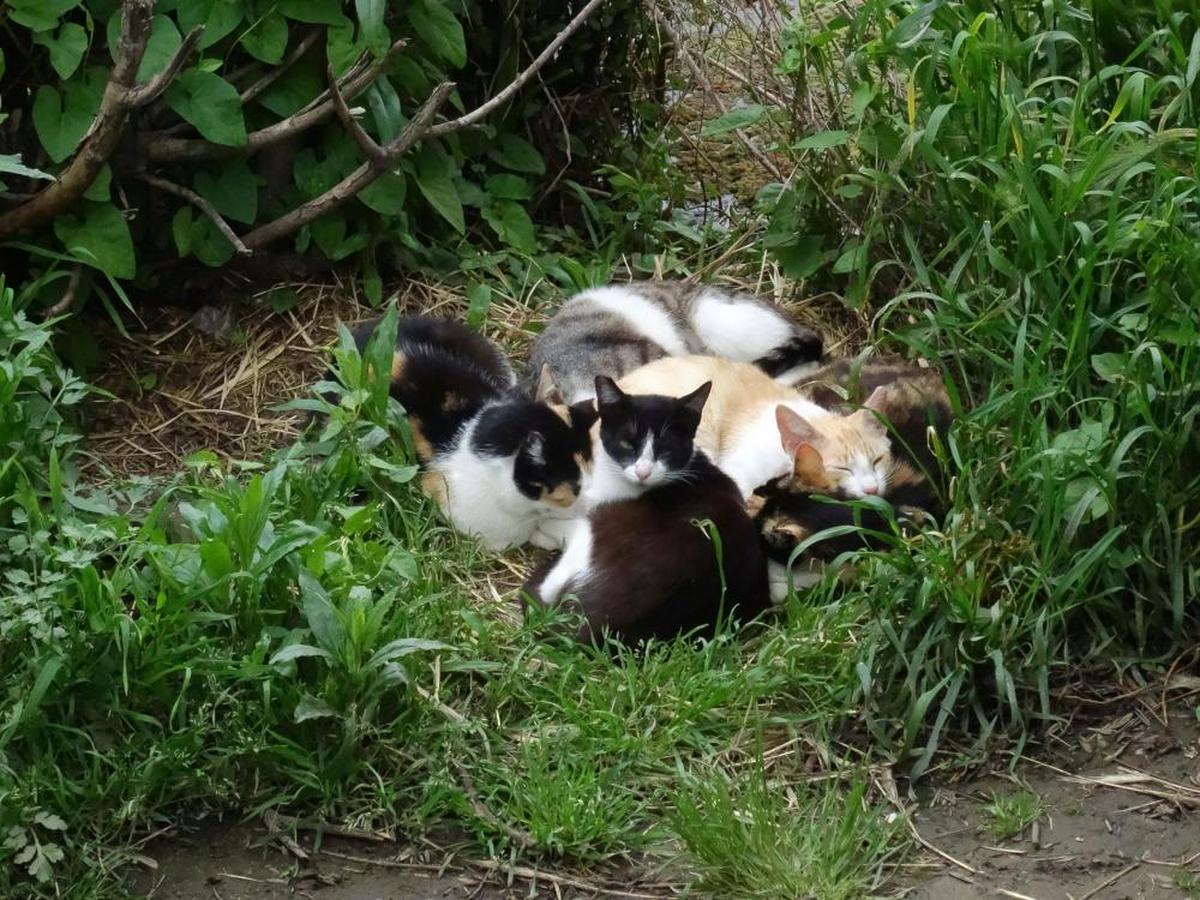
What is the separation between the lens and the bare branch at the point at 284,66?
498 cm

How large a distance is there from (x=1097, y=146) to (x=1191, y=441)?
0.82m

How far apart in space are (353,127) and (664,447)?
1.43m

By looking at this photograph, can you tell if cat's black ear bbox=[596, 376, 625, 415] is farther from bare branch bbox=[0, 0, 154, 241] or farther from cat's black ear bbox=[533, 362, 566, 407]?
bare branch bbox=[0, 0, 154, 241]

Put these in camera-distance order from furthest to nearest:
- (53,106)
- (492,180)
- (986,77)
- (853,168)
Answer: (492,180), (853,168), (53,106), (986,77)

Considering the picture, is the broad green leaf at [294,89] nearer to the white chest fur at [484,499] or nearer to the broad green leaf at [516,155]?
the broad green leaf at [516,155]

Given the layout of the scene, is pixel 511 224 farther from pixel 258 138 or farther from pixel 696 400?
pixel 696 400

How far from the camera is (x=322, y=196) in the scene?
5.15m

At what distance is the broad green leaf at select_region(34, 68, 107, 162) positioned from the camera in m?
4.62

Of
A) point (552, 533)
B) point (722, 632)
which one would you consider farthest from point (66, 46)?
point (722, 632)

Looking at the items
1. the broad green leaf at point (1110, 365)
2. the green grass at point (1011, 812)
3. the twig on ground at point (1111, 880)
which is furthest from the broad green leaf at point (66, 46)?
the twig on ground at point (1111, 880)

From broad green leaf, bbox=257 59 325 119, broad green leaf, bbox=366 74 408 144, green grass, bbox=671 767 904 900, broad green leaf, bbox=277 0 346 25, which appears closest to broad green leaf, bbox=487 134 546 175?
broad green leaf, bbox=366 74 408 144

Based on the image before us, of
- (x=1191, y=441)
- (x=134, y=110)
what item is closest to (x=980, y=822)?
(x=1191, y=441)

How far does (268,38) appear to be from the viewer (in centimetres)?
486

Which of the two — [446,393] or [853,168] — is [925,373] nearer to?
[853,168]
